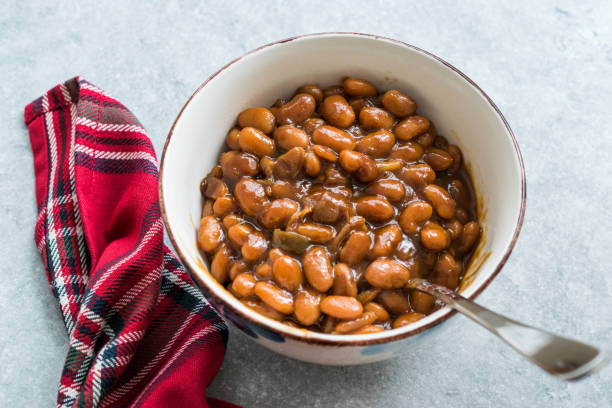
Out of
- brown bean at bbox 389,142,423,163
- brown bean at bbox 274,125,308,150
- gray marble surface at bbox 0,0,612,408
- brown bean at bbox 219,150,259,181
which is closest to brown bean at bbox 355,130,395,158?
brown bean at bbox 389,142,423,163

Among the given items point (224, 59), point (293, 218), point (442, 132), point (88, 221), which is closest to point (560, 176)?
point (442, 132)

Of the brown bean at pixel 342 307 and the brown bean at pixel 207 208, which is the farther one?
the brown bean at pixel 207 208

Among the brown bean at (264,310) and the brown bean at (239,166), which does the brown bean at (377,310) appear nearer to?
the brown bean at (264,310)

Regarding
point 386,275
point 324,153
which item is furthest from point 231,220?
point 386,275

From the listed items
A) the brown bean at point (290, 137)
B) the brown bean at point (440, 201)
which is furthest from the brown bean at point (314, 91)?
the brown bean at point (440, 201)

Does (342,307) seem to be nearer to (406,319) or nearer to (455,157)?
(406,319)
